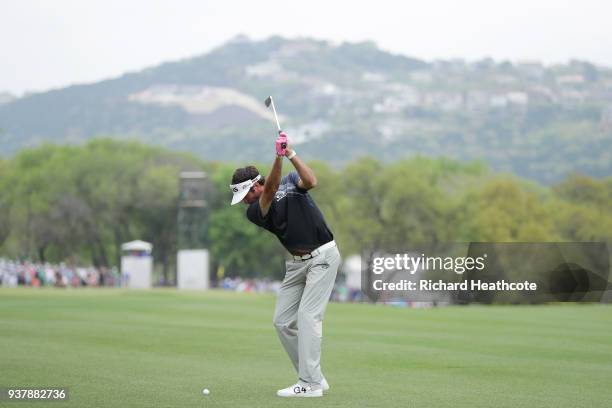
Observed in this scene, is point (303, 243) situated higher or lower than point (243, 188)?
lower

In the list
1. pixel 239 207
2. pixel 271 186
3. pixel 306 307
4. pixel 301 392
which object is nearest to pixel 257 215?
pixel 271 186

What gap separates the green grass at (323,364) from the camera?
11.7 m

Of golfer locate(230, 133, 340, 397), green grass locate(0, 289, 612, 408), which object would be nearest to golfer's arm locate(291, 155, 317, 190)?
golfer locate(230, 133, 340, 397)

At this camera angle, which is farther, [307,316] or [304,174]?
[307,316]

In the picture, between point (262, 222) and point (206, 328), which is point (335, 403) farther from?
point (206, 328)

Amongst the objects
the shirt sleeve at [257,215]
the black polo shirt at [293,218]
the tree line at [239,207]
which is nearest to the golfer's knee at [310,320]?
the black polo shirt at [293,218]

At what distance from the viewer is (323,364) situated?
15938 mm

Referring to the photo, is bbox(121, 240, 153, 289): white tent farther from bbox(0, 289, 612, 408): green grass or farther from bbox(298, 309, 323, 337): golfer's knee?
bbox(298, 309, 323, 337): golfer's knee

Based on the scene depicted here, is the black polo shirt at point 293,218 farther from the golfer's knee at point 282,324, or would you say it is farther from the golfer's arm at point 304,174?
the golfer's knee at point 282,324

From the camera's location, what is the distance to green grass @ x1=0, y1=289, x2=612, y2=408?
11.7m

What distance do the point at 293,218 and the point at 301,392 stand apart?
195 cm

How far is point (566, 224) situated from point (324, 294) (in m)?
82.9

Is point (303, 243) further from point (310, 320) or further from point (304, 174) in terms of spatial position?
point (304, 174)

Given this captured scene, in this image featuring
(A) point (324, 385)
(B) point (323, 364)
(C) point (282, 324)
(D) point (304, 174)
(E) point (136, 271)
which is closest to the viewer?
(D) point (304, 174)
